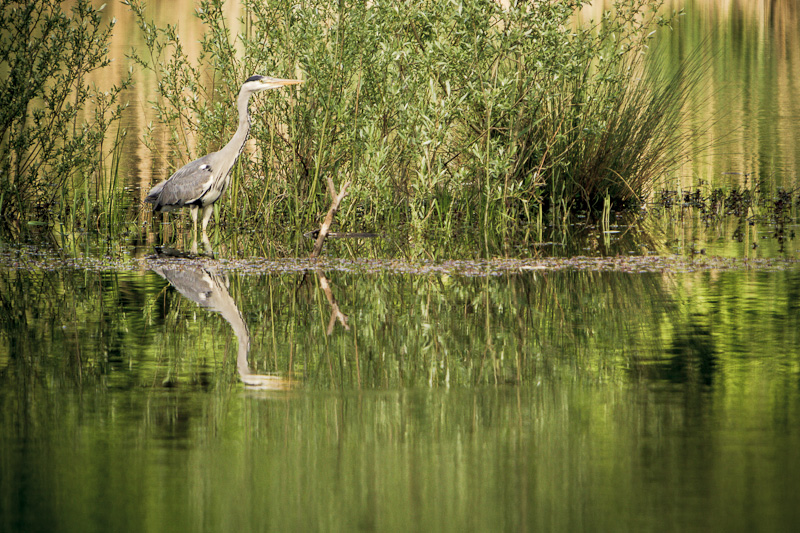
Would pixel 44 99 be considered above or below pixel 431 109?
above

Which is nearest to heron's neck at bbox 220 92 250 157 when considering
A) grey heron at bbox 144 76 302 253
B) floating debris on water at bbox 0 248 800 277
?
grey heron at bbox 144 76 302 253

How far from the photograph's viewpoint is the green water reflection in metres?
3.88

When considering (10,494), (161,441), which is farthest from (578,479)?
(10,494)

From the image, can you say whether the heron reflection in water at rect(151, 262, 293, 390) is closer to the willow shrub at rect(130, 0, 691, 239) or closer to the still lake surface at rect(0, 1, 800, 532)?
the still lake surface at rect(0, 1, 800, 532)

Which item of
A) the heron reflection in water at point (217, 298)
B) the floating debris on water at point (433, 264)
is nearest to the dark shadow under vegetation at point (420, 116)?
the floating debris on water at point (433, 264)

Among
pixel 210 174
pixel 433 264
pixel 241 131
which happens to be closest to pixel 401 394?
pixel 433 264

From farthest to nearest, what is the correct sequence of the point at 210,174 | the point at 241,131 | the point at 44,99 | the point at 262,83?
the point at 44,99 → the point at 241,131 → the point at 262,83 → the point at 210,174

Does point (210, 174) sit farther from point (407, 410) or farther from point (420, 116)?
point (407, 410)

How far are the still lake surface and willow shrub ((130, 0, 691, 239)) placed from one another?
1.99 m

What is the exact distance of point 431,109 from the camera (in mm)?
10844

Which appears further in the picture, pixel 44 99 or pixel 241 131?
pixel 44 99

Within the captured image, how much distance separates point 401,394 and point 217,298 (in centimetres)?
309

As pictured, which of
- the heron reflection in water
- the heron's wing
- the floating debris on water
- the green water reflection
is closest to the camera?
the green water reflection

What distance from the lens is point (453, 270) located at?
9250mm
